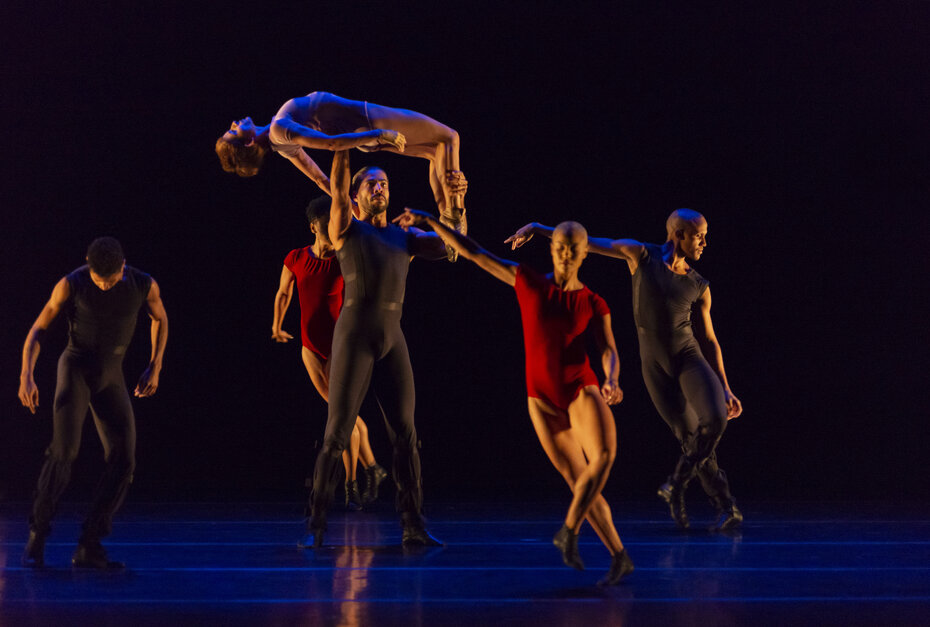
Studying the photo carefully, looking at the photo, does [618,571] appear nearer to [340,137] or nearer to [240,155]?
[340,137]

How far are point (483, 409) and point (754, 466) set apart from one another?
199 cm

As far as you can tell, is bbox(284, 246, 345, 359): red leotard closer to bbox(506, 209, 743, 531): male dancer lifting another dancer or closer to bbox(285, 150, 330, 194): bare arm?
bbox(285, 150, 330, 194): bare arm

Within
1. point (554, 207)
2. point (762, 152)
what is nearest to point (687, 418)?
point (554, 207)

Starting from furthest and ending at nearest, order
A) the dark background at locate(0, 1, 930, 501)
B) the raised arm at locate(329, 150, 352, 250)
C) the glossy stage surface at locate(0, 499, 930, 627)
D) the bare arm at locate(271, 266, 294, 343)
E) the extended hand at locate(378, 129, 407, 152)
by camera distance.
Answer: the dark background at locate(0, 1, 930, 501) < the bare arm at locate(271, 266, 294, 343) < the raised arm at locate(329, 150, 352, 250) < the extended hand at locate(378, 129, 407, 152) < the glossy stage surface at locate(0, 499, 930, 627)

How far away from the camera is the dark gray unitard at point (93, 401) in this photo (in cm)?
400

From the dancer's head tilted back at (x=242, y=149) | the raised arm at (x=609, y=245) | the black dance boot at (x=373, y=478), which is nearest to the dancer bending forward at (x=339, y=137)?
the dancer's head tilted back at (x=242, y=149)

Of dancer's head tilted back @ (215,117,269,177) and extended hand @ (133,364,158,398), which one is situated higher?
dancer's head tilted back @ (215,117,269,177)

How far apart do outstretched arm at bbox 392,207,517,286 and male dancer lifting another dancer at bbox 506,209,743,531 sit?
1.34m

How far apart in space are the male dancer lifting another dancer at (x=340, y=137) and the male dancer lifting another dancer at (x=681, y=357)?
1.00 meters

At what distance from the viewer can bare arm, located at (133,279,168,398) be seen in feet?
13.8

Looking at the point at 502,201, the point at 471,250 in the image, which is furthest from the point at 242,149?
the point at 502,201

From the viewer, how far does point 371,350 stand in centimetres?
451

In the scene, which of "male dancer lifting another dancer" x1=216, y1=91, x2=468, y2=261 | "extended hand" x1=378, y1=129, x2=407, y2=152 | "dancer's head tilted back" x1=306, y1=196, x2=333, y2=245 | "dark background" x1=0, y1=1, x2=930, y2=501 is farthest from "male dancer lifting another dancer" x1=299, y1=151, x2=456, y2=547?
"dark background" x1=0, y1=1, x2=930, y2=501

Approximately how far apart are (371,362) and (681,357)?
1.69m
